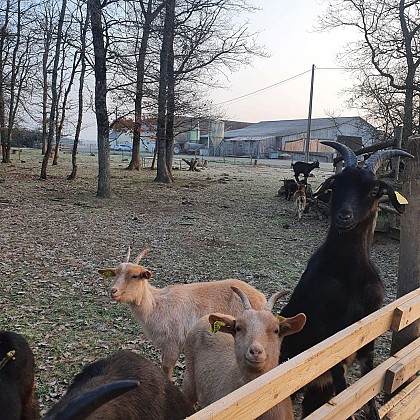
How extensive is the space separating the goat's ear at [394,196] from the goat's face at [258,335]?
64.1 inches

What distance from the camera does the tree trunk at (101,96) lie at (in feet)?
49.5

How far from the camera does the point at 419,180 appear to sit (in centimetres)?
415

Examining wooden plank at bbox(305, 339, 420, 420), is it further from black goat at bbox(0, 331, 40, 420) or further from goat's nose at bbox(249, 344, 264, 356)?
black goat at bbox(0, 331, 40, 420)

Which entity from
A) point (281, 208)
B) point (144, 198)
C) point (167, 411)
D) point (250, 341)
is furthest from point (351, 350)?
point (144, 198)

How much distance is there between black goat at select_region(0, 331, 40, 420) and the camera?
3.16m

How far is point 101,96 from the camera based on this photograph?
1568 cm

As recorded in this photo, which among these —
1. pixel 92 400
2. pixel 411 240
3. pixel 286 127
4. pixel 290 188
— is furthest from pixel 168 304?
pixel 286 127

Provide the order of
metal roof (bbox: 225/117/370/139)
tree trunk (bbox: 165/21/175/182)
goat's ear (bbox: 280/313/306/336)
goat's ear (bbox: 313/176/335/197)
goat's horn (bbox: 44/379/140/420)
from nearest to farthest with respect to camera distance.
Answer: goat's horn (bbox: 44/379/140/420) → goat's ear (bbox: 280/313/306/336) → goat's ear (bbox: 313/176/335/197) → tree trunk (bbox: 165/21/175/182) → metal roof (bbox: 225/117/370/139)

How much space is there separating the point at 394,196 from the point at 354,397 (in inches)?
79.3

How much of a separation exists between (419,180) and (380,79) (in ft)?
52.7

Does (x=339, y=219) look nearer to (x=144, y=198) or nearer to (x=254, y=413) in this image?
(x=254, y=413)

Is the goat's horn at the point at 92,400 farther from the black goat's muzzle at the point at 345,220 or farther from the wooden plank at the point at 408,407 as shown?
the black goat's muzzle at the point at 345,220

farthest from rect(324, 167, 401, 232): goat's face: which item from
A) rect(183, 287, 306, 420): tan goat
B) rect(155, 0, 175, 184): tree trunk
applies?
rect(155, 0, 175, 184): tree trunk

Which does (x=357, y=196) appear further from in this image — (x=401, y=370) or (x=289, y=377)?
(x=289, y=377)
